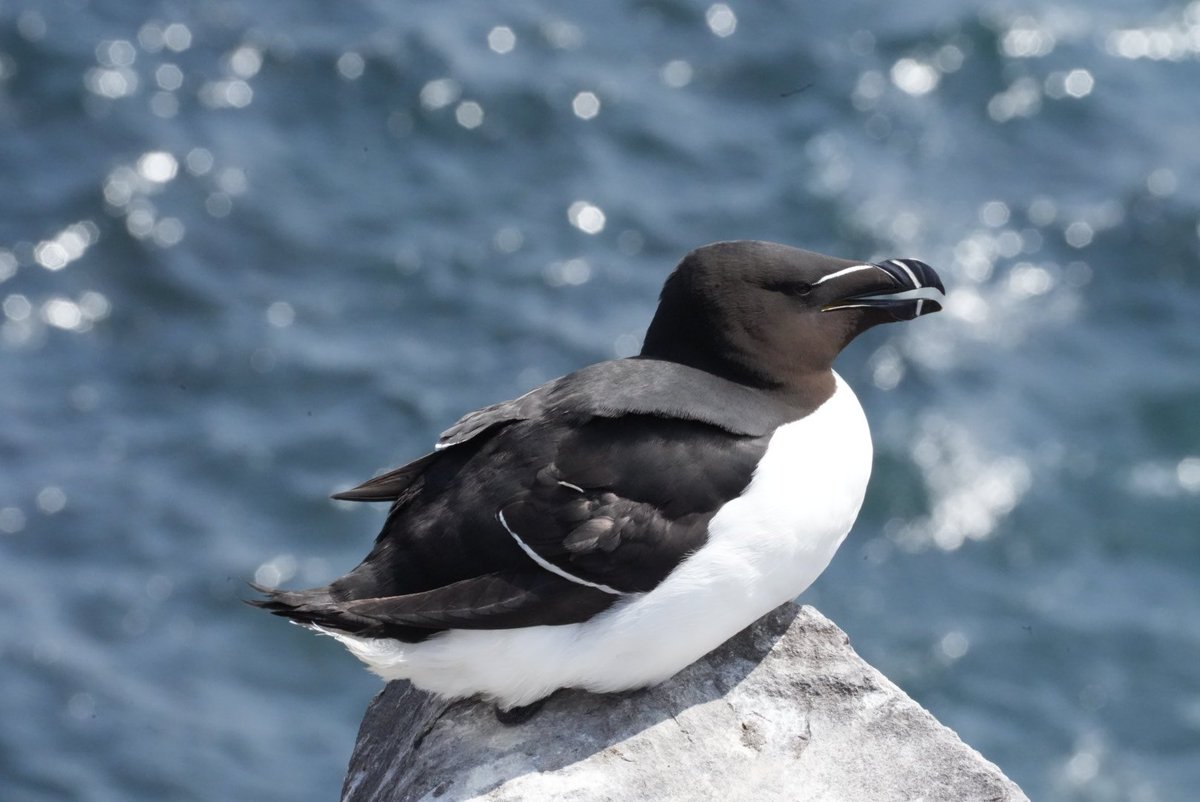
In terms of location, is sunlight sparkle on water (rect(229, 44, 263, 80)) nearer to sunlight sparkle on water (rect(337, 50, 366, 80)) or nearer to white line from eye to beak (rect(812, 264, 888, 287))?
sunlight sparkle on water (rect(337, 50, 366, 80))

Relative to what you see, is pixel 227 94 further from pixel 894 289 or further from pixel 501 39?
pixel 894 289

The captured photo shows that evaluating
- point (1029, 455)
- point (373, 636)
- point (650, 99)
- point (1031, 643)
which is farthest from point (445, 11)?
point (373, 636)

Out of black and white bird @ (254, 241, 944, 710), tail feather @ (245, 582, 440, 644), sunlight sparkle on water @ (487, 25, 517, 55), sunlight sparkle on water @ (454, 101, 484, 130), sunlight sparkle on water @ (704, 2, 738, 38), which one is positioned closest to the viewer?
tail feather @ (245, 582, 440, 644)

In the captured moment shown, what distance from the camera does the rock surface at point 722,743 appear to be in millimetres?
5062

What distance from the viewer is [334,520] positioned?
420 inches

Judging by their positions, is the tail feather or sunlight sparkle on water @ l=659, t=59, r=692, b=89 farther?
sunlight sparkle on water @ l=659, t=59, r=692, b=89

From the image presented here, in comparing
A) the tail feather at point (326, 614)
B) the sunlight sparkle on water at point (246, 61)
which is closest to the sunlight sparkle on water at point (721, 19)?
the sunlight sparkle on water at point (246, 61)

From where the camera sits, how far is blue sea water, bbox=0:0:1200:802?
32.8 feet

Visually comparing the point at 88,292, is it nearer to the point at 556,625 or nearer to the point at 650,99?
the point at 650,99

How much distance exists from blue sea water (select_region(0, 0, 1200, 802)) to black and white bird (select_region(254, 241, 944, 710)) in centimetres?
486

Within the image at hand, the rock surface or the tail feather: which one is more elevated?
the tail feather

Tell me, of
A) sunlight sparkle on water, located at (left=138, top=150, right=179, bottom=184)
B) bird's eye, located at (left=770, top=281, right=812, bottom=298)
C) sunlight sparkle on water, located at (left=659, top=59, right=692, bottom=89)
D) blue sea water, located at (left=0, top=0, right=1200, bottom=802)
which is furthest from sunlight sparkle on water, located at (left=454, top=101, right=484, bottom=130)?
bird's eye, located at (left=770, top=281, right=812, bottom=298)

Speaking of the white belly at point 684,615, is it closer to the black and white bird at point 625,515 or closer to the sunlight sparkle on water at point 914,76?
the black and white bird at point 625,515

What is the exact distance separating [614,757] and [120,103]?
31.2 feet
